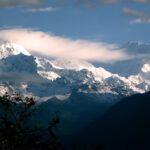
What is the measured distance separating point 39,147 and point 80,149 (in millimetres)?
6201

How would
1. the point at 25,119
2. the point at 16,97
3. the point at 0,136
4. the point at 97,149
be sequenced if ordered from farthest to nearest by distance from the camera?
1. the point at 16,97
2. the point at 25,119
3. the point at 0,136
4. the point at 97,149

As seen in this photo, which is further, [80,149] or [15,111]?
[15,111]

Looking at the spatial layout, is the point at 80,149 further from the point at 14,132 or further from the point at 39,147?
the point at 14,132

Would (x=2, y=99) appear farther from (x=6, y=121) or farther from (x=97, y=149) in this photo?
(x=97, y=149)

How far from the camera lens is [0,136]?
168 feet

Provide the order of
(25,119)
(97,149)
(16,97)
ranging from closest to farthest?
(97,149)
(25,119)
(16,97)

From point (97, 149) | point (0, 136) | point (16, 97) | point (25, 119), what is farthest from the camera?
point (16, 97)

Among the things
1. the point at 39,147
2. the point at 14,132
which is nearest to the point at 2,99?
the point at 14,132

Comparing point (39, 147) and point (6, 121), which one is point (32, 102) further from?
point (39, 147)

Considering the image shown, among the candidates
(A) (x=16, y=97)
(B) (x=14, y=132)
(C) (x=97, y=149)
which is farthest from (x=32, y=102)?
(C) (x=97, y=149)

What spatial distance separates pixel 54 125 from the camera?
178ft

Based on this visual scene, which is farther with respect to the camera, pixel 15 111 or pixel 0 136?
pixel 15 111

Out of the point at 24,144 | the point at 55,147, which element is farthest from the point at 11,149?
the point at 55,147

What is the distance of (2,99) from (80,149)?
14927mm
